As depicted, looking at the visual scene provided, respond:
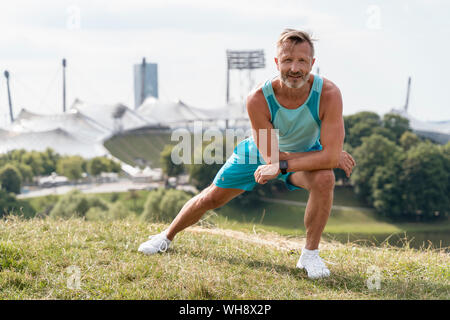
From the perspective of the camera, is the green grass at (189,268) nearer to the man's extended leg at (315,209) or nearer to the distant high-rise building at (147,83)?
the man's extended leg at (315,209)

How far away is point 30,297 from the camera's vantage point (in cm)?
303

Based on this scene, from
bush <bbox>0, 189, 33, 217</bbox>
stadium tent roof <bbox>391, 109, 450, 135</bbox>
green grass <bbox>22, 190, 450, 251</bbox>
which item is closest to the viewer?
green grass <bbox>22, 190, 450, 251</bbox>

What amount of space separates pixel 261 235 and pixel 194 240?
49.7 inches

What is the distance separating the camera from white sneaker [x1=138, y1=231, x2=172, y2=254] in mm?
3885

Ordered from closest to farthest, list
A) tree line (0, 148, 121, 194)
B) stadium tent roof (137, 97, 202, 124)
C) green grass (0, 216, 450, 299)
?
green grass (0, 216, 450, 299) < tree line (0, 148, 121, 194) < stadium tent roof (137, 97, 202, 124)

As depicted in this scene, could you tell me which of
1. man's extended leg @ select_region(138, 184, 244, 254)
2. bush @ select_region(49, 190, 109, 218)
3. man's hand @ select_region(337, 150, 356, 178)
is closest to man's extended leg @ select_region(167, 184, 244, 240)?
man's extended leg @ select_region(138, 184, 244, 254)

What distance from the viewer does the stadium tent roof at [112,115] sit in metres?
55.9

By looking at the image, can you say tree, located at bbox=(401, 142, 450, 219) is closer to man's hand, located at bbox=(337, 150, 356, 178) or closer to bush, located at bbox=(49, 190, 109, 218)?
bush, located at bbox=(49, 190, 109, 218)

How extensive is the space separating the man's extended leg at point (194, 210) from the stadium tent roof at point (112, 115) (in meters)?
53.0

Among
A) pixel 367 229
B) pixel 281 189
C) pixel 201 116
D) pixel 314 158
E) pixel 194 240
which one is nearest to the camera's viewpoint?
pixel 314 158

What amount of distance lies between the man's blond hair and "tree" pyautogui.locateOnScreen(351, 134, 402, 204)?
32354mm

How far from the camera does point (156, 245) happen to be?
12.9 ft
